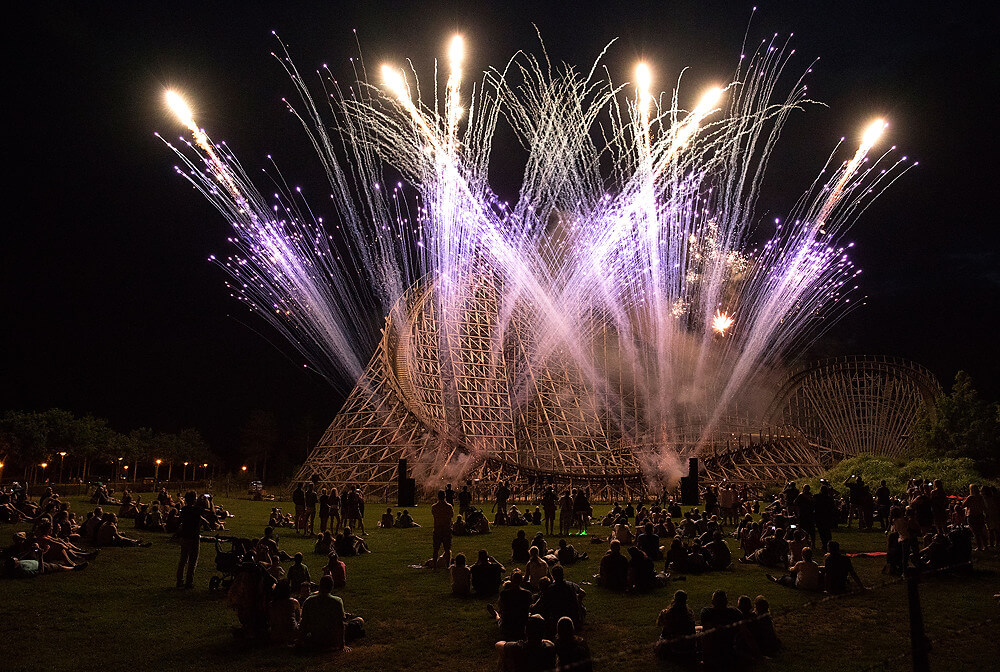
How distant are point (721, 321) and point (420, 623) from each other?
77.1 feet

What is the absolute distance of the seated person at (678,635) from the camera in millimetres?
5832

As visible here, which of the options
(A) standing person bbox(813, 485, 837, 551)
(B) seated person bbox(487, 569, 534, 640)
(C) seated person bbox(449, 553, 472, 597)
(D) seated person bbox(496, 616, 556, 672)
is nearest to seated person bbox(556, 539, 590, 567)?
(C) seated person bbox(449, 553, 472, 597)

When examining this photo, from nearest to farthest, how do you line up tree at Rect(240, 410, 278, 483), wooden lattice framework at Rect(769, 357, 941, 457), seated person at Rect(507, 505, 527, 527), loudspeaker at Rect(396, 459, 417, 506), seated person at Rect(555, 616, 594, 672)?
seated person at Rect(555, 616, 594, 672) → seated person at Rect(507, 505, 527, 527) → loudspeaker at Rect(396, 459, 417, 506) → wooden lattice framework at Rect(769, 357, 941, 457) → tree at Rect(240, 410, 278, 483)

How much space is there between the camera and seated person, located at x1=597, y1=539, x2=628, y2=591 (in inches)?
342

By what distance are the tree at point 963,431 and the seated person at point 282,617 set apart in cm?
2619

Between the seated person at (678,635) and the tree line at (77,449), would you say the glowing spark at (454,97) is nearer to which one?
the seated person at (678,635)

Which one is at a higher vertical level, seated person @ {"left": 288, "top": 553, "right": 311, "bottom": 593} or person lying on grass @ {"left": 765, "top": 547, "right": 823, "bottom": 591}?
person lying on grass @ {"left": 765, "top": 547, "right": 823, "bottom": 591}

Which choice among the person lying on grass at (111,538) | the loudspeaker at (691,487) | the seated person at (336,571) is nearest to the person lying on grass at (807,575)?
the seated person at (336,571)

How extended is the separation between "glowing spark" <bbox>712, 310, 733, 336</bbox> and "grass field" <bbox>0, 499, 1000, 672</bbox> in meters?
18.1

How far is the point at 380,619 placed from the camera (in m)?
7.37

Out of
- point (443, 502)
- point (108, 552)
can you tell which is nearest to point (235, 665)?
point (443, 502)

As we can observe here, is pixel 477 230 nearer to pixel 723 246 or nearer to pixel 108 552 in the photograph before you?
pixel 723 246

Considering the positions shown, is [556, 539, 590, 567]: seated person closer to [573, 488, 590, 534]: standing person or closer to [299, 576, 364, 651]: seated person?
[573, 488, 590, 534]: standing person

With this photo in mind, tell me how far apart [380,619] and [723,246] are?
19.4m
